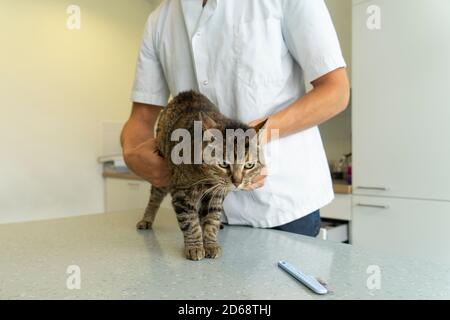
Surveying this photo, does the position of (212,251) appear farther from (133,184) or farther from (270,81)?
(133,184)

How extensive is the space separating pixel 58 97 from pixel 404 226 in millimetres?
2316

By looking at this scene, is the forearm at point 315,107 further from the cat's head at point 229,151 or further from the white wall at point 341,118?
the white wall at point 341,118

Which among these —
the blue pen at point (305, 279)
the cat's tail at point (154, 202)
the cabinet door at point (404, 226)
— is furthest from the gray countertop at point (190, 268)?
the cabinet door at point (404, 226)

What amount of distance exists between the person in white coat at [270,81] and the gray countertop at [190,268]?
3.9 inches

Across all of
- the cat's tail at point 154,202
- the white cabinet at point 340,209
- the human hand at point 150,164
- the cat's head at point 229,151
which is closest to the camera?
the cat's head at point 229,151

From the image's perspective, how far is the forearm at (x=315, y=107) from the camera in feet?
2.72

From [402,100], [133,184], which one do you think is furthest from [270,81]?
[133,184]

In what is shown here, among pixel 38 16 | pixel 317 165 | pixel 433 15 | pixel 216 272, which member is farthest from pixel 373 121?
pixel 38 16

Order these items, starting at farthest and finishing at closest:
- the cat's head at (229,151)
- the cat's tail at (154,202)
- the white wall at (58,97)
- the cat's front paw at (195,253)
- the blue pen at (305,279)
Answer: the white wall at (58,97) → the cat's tail at (154,202) → the cat's head at (229,151) → the cat's front paw at (195,253) → the blue pen at (305,279)

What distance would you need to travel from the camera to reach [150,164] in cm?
92

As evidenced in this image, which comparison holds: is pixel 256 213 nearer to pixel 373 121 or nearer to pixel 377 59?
pixel 373 121

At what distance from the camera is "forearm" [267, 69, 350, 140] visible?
32.7 inches

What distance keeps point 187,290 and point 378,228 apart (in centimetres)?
155
